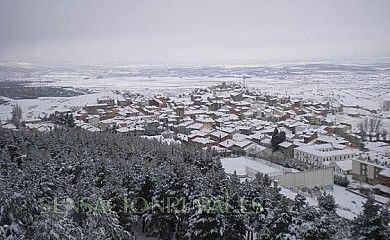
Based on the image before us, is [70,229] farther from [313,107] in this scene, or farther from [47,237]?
[313,107]

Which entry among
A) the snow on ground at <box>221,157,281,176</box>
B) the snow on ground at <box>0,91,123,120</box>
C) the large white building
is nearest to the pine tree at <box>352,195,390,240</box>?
the snow on ground at <box>221,157,281,176</box>

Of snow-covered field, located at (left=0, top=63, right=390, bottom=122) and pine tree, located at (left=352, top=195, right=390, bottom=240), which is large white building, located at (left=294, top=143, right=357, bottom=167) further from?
pine tree, located at (left=352, top=195, right=390, bottom=240)

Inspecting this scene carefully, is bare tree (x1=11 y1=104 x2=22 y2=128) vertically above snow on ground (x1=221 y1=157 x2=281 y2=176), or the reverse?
bare tree (x1=11 y1=104 x2=22 y2=128)

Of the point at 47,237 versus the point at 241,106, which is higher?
the point at 47,237

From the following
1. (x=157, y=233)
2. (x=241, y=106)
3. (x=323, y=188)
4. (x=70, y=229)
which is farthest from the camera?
(x=241, y=106)

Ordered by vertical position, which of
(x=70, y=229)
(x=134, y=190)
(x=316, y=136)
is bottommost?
(x=316, y=136)

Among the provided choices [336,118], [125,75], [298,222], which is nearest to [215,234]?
[298,222]
